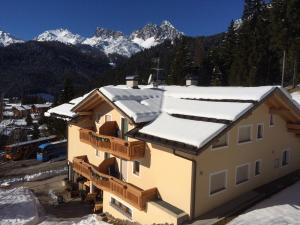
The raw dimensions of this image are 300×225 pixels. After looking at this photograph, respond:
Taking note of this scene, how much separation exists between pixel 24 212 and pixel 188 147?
1574 centimetres

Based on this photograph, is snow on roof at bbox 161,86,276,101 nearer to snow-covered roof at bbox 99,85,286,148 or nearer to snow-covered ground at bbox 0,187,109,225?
snow-covered roof at bbox 99,85,286,148

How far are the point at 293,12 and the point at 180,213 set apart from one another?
122 feet

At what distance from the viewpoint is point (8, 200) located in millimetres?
27672

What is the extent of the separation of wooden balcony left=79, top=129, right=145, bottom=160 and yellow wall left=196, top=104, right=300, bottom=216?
14.5ft

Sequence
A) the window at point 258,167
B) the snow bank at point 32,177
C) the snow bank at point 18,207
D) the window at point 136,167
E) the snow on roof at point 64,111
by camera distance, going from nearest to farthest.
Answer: the window at point 258,167 → the window at point 136,167 → the snow bank at point 18,207 → the snow on roof at point 64,111 → the snow bank at point 32,177

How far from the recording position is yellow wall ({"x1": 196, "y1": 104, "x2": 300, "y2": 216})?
696 inches

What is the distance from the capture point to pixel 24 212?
82.2 ft

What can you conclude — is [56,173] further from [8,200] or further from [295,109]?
[295,109]

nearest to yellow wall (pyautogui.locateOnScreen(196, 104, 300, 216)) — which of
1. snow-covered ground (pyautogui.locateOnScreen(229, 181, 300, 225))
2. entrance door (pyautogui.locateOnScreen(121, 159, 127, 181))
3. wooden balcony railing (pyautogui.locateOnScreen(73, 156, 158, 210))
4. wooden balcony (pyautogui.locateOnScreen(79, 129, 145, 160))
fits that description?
snow-covered ground (pyautogui.locateOnScreen(229, 181, 300, 225))

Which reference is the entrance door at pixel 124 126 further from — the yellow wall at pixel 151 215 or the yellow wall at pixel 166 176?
the yellow wall at pixel 151 215

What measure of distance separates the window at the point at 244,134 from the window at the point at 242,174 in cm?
161

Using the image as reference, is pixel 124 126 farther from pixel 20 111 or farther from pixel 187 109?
pixel 20 111

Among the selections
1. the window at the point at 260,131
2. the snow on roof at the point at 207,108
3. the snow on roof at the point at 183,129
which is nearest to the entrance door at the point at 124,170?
the snow on roof at the point at 183,129

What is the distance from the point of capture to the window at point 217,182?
18266 millimetres
